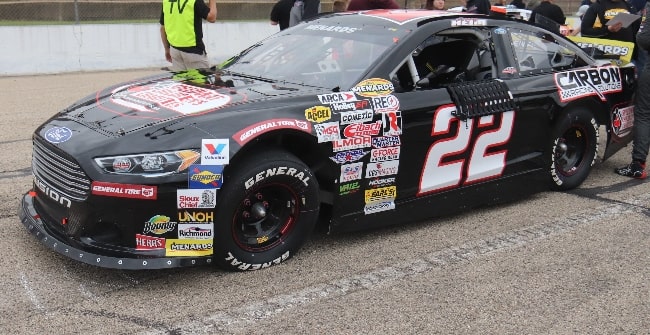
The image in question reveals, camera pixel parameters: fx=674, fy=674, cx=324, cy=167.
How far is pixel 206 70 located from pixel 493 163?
2.23 meters

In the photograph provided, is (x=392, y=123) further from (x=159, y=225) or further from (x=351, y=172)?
(x=159, y=225)

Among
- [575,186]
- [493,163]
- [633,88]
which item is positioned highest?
[633,88]

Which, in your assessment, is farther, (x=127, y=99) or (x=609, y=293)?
(x=127, y=99)

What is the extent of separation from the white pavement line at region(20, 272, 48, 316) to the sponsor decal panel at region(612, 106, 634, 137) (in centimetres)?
492

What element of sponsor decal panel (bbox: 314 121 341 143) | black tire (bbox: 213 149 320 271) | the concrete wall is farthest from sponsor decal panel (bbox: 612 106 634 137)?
the concrete wall

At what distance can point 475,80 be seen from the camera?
16.1ft

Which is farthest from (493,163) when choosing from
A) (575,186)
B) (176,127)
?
(176,127)

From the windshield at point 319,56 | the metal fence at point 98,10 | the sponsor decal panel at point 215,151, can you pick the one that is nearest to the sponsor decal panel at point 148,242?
the sponsor decal panel at point 215,151

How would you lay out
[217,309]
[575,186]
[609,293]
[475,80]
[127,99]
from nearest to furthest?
1. [217,309]
2. [609,293]
3. [127,99]
4. [475,80]
5. [575,186]

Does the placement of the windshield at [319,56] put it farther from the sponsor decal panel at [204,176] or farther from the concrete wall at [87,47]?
the concrete wall at [87,47]

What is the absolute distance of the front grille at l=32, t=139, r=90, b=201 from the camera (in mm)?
3459

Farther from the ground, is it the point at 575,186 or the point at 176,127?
the point at 176,127

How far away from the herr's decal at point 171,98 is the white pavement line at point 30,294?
43.7 inches

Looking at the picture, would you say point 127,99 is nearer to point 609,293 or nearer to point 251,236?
point 251,236
